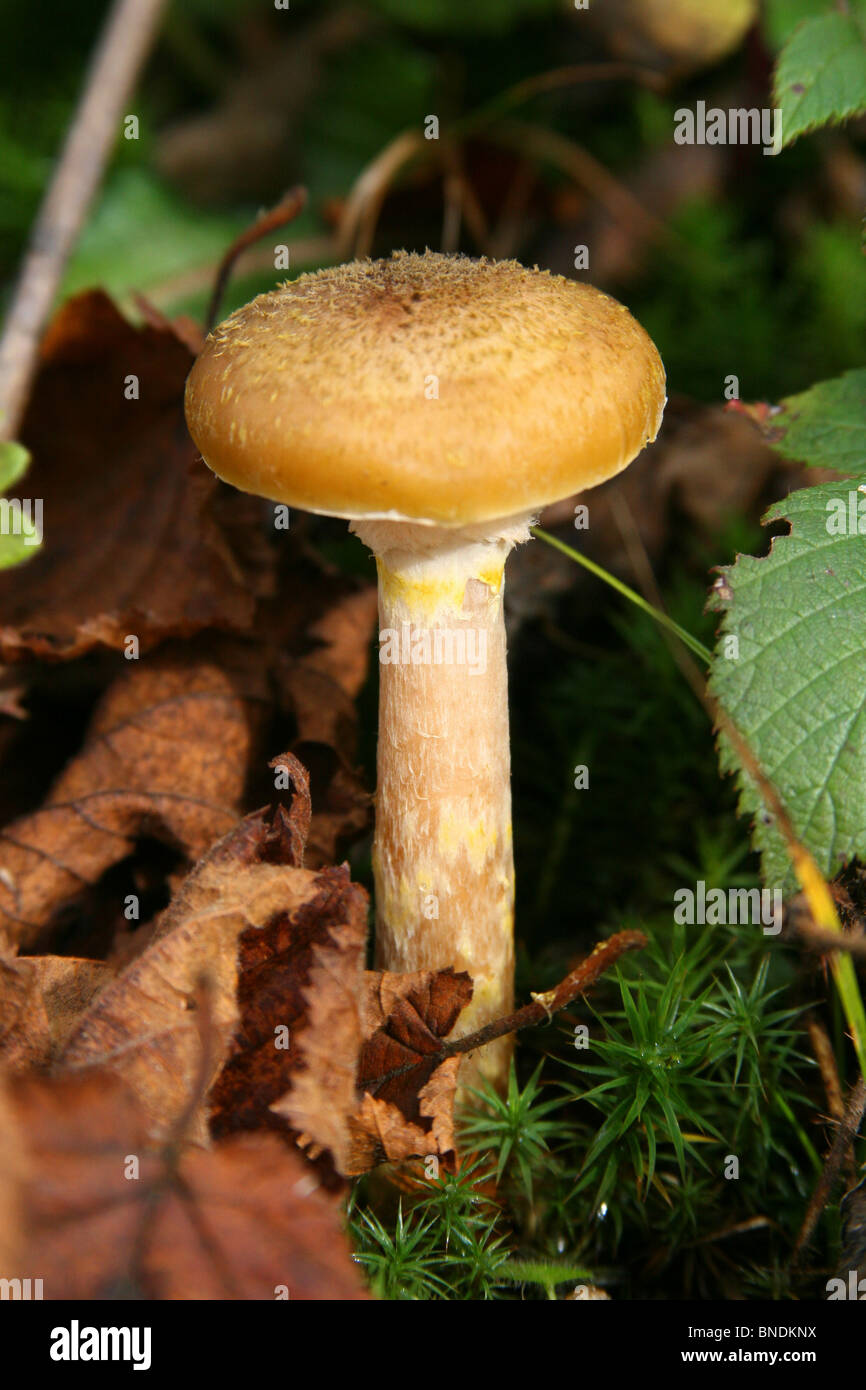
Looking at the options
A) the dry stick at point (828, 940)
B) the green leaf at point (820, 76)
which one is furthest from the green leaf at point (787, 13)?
the dry stick at point (828, 940)

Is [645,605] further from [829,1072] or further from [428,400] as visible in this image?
[829,1072]

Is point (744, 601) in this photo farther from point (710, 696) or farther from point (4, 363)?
point (4, 363)

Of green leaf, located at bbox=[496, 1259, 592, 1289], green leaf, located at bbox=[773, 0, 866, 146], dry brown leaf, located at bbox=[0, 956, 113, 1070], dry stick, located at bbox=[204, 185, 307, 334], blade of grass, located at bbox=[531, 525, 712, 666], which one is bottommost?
green leaf, located at bbox=[496, 1259, 592, 1289]

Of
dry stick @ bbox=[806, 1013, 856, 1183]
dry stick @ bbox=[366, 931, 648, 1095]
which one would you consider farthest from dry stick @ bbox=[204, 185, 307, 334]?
dry stick @ bbox=[806, 1013, 856, 1183]

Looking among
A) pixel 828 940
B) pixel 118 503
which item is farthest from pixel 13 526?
pixel 828 940

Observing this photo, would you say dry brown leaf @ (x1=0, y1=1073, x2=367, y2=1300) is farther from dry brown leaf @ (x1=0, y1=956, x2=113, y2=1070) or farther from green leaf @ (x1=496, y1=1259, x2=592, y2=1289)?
green leaf @ (x1=496, y1=1259, x2=592, y2=1289)

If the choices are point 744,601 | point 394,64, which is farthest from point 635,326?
point 394,64
